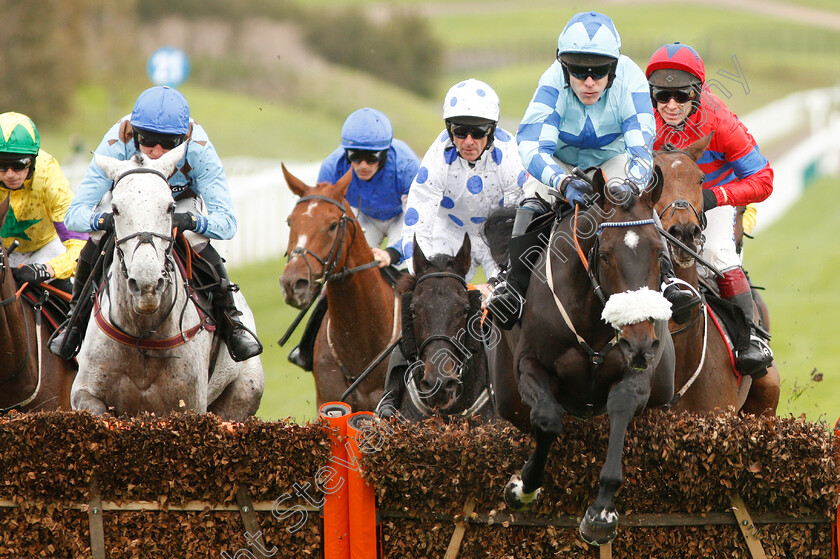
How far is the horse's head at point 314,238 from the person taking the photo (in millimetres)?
6258

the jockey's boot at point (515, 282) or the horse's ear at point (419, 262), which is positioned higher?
the jockey's boot at point (515, 282)

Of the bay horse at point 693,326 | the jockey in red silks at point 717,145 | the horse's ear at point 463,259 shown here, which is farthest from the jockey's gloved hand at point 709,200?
the horse's ear at point 463,259

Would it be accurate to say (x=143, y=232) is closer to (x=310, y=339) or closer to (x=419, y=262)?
(x=419, y=262)

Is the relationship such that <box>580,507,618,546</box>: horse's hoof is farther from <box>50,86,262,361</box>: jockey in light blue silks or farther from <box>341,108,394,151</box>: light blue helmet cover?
Result: <box>341,108,394,151</box>: light blue helmet cover

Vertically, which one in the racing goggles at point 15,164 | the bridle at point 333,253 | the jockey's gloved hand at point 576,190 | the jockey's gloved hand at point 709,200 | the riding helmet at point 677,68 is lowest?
the bridle at point 333,253

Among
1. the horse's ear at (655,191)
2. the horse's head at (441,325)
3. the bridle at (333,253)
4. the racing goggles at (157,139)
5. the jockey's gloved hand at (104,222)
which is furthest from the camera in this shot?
the bridle at (333,253)

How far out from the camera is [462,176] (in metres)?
6.50

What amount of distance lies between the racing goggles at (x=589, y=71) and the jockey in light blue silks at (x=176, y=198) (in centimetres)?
209

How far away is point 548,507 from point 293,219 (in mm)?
2760

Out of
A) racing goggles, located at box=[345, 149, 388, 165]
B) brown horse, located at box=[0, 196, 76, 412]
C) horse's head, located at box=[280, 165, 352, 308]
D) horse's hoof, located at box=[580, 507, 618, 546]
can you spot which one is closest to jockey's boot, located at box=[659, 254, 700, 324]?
horse's hoof, located at box=[580, 507, 618, 546]

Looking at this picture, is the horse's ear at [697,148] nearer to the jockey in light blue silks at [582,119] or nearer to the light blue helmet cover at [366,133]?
the jockey in light blue silks at [582,119]

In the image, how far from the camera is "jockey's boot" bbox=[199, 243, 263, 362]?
595cm

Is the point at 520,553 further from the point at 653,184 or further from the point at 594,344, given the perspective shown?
the point at 653,184

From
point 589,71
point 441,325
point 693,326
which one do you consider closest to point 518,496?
point 441,325
